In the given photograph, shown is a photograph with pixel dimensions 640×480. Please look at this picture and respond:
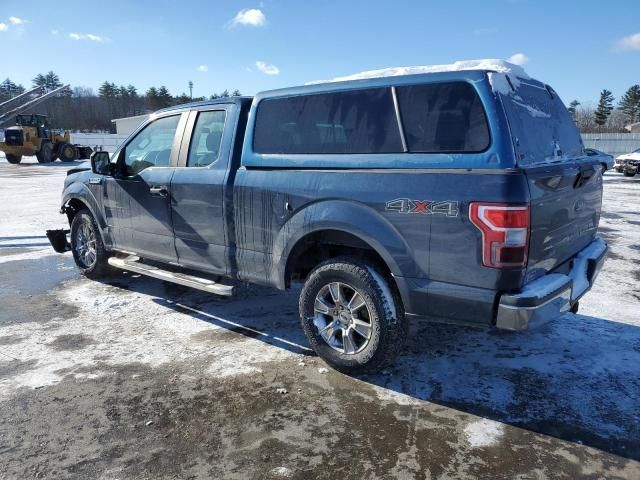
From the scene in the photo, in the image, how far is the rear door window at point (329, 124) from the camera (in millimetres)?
3260

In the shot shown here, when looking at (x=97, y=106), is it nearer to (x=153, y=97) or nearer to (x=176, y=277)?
(x=153, y=97)

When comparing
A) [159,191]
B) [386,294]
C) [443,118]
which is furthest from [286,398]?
[159,191]

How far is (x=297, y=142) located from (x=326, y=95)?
0.42 metres

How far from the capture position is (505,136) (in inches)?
A: 109

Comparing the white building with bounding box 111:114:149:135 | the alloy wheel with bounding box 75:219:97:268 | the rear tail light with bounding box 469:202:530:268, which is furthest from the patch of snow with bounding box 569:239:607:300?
the white building with bounding box 111:114:149:135

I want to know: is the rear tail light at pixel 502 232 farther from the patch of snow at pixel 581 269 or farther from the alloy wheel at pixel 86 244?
the alloy wheel at pixel 86 244

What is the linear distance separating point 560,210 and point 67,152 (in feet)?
111

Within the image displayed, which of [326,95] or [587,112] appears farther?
[587,112]

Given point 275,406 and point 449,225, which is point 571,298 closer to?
point 449,225

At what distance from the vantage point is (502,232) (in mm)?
2717

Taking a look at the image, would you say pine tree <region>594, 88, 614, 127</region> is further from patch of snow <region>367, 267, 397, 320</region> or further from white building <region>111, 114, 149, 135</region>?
patch of snow <region>367, 267, 397, 320</region>

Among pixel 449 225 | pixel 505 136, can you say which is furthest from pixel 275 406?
pixel 505 136

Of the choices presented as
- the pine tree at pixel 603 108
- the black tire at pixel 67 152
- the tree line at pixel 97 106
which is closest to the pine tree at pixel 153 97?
the tree line at pixel 97 106

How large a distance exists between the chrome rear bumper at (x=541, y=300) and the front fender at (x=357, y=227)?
0.61 metres
